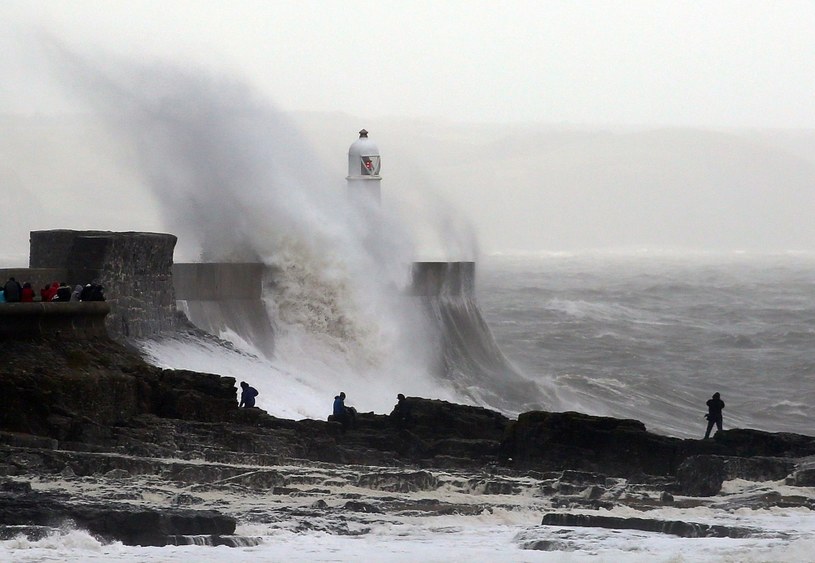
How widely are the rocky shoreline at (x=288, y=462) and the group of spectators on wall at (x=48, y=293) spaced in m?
0.47

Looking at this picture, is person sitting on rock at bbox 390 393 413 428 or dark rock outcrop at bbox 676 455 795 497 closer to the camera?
dark rock outcrop at bbox 676 455 795 497

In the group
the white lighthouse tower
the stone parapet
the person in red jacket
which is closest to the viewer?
the stone parapet

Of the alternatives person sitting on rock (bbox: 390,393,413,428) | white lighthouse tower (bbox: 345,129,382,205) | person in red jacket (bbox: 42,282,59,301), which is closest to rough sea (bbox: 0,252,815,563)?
person in red jacket (bbox: 42,282,59,301)

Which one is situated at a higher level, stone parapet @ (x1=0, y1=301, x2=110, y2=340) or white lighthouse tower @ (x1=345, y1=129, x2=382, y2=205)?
white lighthouse tower @ (x1=345, y1=129, x2=382, y2=205)

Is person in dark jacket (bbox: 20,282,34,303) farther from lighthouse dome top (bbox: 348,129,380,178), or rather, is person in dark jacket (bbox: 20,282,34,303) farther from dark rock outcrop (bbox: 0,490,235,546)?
lighthouse dome top (bbox: 348,129,380,178)

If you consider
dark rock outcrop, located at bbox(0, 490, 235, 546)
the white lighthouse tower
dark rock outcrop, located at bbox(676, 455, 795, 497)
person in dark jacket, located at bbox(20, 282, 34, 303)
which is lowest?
dark rock outcrop, located at bbox(0, 490, 235, 546)

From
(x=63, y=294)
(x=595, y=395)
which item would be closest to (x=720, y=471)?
(x=63, y=294)

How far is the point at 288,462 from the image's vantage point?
1309 cm

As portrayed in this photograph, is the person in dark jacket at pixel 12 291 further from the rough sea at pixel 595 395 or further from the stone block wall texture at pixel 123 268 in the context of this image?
the rough sea at pixel 595 395

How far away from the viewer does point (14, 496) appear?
10.9 meters

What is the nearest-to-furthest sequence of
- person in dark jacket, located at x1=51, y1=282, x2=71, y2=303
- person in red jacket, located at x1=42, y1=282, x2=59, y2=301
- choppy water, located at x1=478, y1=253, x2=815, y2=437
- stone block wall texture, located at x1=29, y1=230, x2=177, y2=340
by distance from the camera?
1. person in dark jacket, located at x1=51, y1=282, x2=71, y2=303
2. person in red jacket, located at x1=42, y1=282, x2=59, y2=301
3. stone block wall texture, located at x1=29, y1=230, x2=177, y2=340
4. choppy water, located at x1=478, y1=253, x2=815, y2=437

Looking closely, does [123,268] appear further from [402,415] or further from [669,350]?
[669,350]

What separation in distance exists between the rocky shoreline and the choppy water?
662 cm

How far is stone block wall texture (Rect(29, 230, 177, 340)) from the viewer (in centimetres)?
1570
